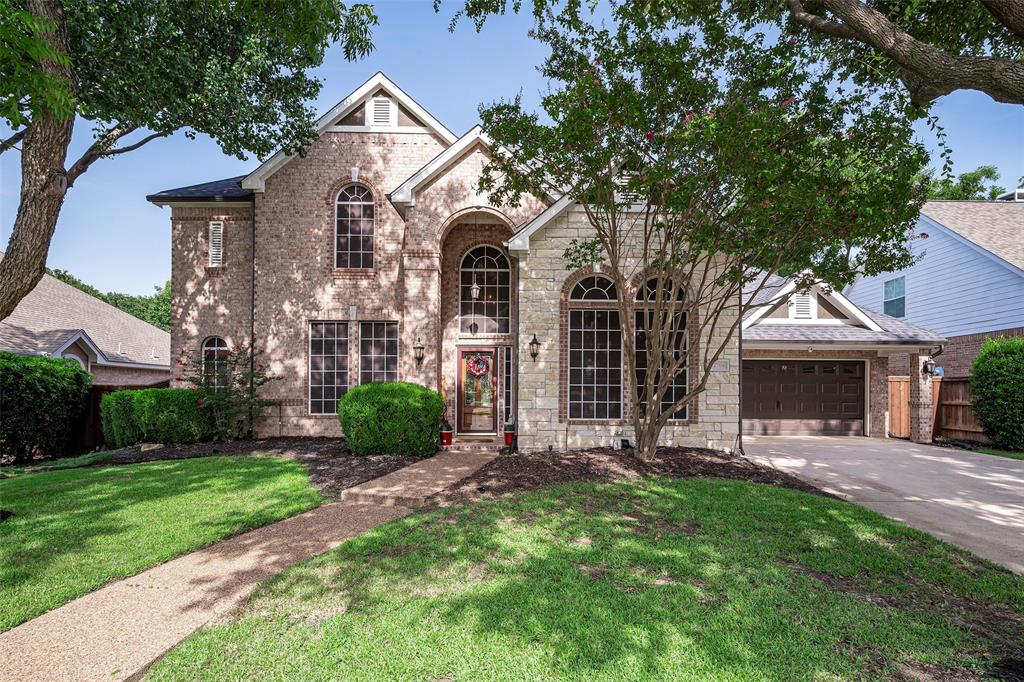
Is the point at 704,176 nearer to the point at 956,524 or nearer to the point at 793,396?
the point at 956,524

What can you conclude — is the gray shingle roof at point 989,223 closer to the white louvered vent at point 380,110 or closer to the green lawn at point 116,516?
the white louvered vent at point 380,110

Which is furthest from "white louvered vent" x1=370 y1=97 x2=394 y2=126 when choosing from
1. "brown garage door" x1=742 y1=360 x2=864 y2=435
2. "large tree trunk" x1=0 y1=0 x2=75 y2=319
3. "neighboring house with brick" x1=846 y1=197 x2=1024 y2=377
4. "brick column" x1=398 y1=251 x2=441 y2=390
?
"neighboring house with brick" x1=846 y1=197 x2=1024 y2=377

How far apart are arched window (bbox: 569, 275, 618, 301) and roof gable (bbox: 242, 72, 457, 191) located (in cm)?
541

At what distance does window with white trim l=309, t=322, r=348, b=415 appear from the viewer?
11.9 m

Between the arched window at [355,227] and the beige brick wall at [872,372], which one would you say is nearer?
the arched window at [355,227]

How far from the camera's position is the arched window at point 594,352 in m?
9.63

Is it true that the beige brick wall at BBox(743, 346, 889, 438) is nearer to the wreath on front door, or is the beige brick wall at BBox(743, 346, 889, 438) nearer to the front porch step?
the wreath on front door

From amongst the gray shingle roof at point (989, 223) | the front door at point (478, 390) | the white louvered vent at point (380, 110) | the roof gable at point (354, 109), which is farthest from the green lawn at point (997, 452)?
the white louvered vent at point (380, 110)

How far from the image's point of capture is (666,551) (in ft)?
14.9

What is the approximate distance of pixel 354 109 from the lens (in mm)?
12016

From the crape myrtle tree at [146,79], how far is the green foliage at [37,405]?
14.6 ft

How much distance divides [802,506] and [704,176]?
187 inches

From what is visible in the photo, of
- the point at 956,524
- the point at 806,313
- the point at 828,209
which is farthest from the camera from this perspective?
the point at 806,313

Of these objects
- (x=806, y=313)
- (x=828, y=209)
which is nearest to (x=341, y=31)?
(x=828, y=209)
